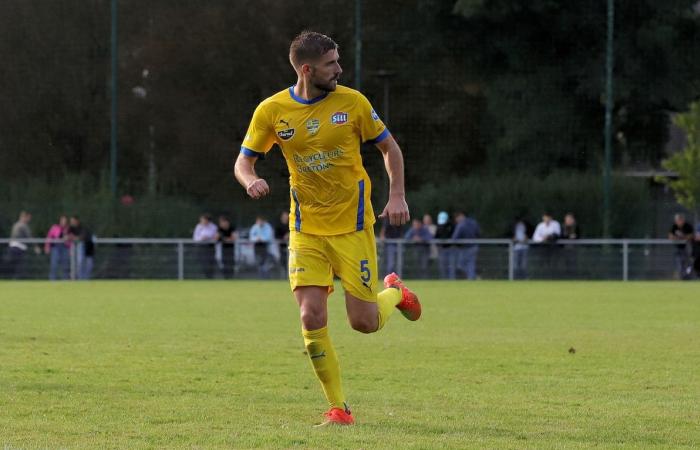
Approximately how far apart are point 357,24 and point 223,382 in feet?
82.6

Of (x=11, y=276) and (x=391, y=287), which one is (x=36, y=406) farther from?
(x=11, y=276)

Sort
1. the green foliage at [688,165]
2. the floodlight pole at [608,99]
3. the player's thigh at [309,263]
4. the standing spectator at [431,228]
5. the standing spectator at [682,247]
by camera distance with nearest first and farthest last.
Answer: the player's thigh at [309,263], the standing spectator at [682,247], the standing spectator at [431,228], the floodlight pole at [608,99], the green foliage at [688,165]

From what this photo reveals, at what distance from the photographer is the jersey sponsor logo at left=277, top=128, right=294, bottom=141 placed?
7961mm

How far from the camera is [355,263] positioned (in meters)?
8.11

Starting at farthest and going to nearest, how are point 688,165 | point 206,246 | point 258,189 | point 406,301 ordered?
point 688,165 → point 206,246 → point 406,301 → point 258,189

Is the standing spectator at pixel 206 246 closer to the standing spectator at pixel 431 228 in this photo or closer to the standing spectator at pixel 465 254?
the standing spectator at pixel 431 228

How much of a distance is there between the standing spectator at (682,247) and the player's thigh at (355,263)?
857 inches

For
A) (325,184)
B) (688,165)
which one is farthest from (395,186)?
(688,165)

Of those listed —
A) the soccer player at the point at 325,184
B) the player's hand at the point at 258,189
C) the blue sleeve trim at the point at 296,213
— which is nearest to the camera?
the player's hand at the point at 258,189

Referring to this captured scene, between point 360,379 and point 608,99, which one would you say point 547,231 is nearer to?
point 608,99

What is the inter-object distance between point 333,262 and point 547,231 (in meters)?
22.0

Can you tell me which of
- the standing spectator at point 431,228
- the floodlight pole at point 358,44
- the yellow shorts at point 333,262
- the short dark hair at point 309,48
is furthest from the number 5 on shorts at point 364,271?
the floodlight pole at point 358,44

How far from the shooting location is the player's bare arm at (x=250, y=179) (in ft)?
24.8

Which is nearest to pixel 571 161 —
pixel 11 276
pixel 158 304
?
pixel 11 276
